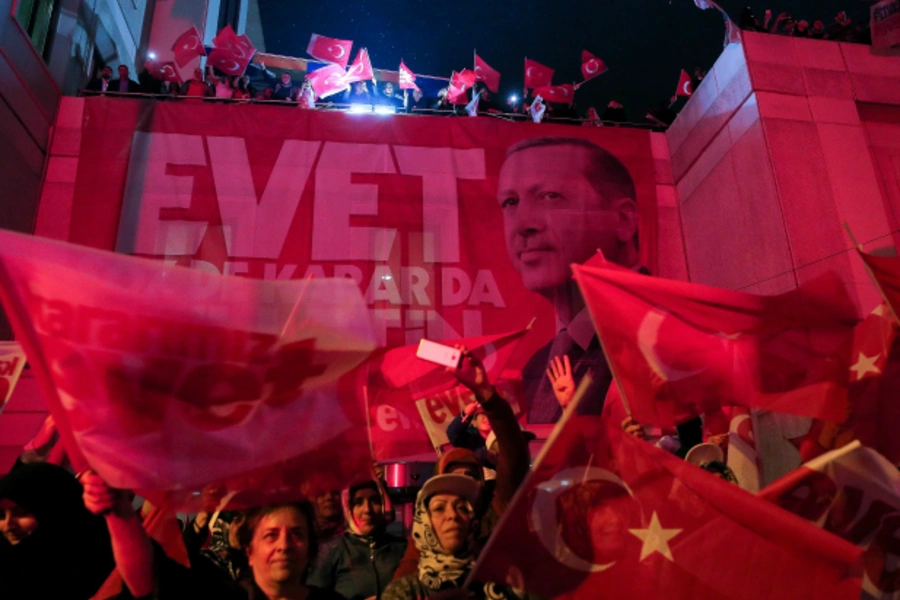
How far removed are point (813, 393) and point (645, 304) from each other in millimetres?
963

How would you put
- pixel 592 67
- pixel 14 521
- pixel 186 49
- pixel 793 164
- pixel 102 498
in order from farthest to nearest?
pixel 592 67, pixel 186 49, pixel 793 164, pixel 14 521, pixel 102 498

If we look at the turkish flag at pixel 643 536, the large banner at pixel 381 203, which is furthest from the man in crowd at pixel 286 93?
the turkish flag at pixel 643 536

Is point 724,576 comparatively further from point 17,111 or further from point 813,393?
point 17,111

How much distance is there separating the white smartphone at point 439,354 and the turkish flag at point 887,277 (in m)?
2.40

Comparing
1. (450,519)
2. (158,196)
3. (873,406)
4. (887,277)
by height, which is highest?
(158,196)

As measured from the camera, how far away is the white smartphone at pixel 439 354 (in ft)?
9.34

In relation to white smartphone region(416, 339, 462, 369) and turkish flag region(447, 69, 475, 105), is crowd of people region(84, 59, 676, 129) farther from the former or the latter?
white smartphone region(416, 339, 462, 369)

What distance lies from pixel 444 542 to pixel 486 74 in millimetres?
9550

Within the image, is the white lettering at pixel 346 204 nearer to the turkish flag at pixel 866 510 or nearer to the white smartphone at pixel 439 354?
the white smartphone at pixel 439 354

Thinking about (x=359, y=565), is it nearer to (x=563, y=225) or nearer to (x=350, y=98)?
(x=563, y=225)

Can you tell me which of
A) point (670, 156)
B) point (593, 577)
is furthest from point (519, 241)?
point (593, 577)

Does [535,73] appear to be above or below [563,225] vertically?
above

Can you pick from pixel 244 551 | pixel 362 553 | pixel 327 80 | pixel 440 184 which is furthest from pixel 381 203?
pixel 244 551

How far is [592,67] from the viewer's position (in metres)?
11.4
